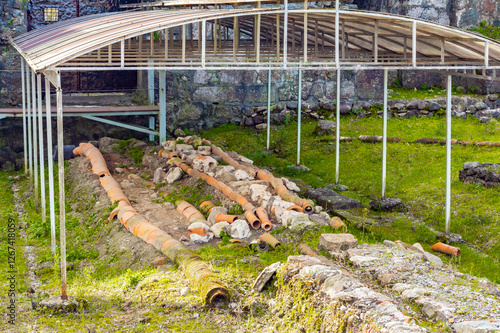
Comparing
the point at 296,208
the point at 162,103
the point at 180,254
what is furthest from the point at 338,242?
the point at 162,103

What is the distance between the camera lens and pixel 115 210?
11945 mm

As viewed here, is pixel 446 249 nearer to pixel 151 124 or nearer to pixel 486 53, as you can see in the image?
pixel 486 53

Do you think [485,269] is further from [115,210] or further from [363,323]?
[115,210]

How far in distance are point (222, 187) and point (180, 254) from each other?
11.6 ft

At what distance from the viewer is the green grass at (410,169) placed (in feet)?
36.4

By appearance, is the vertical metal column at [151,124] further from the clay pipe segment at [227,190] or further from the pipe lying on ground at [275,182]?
the clay pipe segment at [227,190]

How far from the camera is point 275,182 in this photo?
13.1m

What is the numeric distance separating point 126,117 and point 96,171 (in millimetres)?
4903

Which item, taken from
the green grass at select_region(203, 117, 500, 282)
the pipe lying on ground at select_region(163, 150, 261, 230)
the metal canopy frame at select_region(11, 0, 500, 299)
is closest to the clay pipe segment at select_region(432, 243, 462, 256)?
the green grass at select_region(203, 117, 500, 282)

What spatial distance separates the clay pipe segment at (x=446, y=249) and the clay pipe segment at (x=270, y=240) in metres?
2.72

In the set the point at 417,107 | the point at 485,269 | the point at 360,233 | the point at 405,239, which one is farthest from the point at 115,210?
the point at 417,107

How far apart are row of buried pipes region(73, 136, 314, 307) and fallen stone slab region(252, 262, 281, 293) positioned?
517 mm

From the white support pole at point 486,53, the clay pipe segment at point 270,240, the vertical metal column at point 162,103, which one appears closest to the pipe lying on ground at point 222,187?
the clay pipe segment at point 270,240

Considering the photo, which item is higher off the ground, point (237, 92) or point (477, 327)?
point (237, 92)
